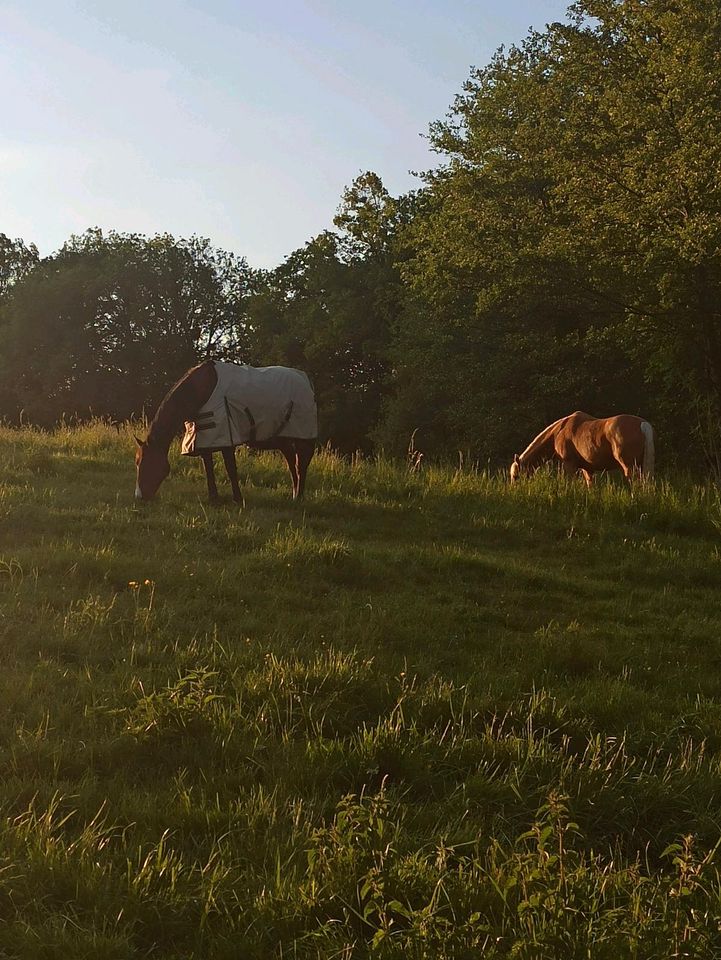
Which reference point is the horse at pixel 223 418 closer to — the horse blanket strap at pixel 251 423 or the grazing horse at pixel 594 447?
the horse blanket strap at pixel 251 423

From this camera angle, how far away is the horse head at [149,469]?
1128 cm

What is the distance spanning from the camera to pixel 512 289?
76.7 ft

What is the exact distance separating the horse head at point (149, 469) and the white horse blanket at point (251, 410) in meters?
0.43

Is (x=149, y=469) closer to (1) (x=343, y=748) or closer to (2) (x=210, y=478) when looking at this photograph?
(2) (x=210, y=478)

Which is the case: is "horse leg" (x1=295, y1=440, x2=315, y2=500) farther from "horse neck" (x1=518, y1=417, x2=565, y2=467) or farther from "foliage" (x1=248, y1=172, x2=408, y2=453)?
"foliage" (x1=248, y1=172, x2=408, y2=453)

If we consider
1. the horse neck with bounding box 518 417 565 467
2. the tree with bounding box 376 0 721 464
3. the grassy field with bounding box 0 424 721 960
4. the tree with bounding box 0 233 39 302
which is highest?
the tree with bounding box 0 233 39 302

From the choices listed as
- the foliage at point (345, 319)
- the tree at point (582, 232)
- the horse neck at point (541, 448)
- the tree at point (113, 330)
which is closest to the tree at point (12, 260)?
the tree at point (113, 330)

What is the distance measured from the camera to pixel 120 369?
167 ft

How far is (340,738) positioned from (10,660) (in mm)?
2155

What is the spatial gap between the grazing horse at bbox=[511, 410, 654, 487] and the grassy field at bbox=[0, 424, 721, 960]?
4926 millimetres

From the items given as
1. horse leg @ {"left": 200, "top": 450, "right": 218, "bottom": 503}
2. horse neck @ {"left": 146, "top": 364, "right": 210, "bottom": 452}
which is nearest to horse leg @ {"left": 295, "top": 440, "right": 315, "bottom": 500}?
horse leg @ {"left": 200, "top": 450, "right": 218, "bottom": 503}

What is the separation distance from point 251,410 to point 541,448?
21.2ft

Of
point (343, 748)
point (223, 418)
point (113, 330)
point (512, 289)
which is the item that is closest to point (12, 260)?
point (113, 330)

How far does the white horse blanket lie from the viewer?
11.6 metres
